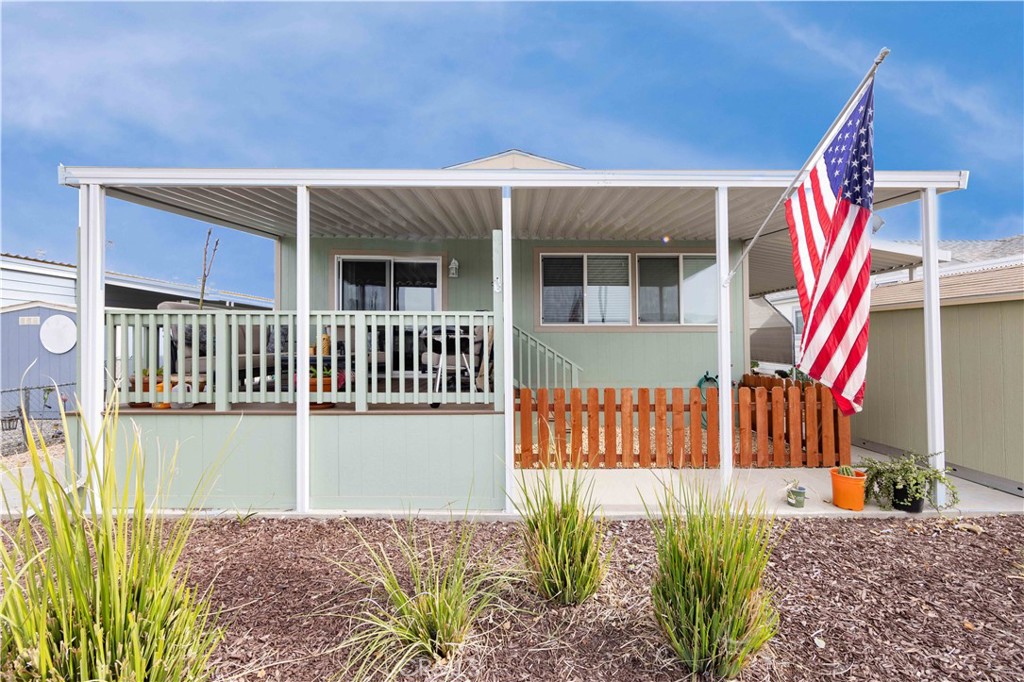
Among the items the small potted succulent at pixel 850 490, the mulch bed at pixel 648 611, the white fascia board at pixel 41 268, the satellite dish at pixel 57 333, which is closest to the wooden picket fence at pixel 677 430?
the small potted succulent at pixel 850 490

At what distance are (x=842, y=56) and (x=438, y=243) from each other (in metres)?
31.1

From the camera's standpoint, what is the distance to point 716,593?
2.17 metres

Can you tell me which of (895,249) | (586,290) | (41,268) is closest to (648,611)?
(586,290)

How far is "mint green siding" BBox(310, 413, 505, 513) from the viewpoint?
13.5ft

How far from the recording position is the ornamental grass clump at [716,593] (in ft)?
6.98

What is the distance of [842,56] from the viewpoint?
27.0 meters

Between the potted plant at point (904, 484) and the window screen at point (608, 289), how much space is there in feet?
12.7

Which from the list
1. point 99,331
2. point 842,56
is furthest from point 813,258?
point 842,56

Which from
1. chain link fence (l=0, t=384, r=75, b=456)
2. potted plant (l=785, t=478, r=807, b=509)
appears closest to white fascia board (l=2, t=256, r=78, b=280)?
chain link fence (l=0, t=384, r=75, b=456)

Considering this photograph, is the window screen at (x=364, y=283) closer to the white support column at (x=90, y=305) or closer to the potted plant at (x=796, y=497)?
the white support column at (x=90, y=305)

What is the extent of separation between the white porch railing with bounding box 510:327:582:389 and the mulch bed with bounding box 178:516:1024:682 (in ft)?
11.1

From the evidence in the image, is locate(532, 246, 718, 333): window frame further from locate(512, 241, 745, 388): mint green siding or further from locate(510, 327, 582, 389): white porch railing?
locate(510, 327, 582, 389): white porch railing

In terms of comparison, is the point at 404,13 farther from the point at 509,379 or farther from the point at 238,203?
the point at 509,379

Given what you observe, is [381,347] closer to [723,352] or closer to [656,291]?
[656,291]
